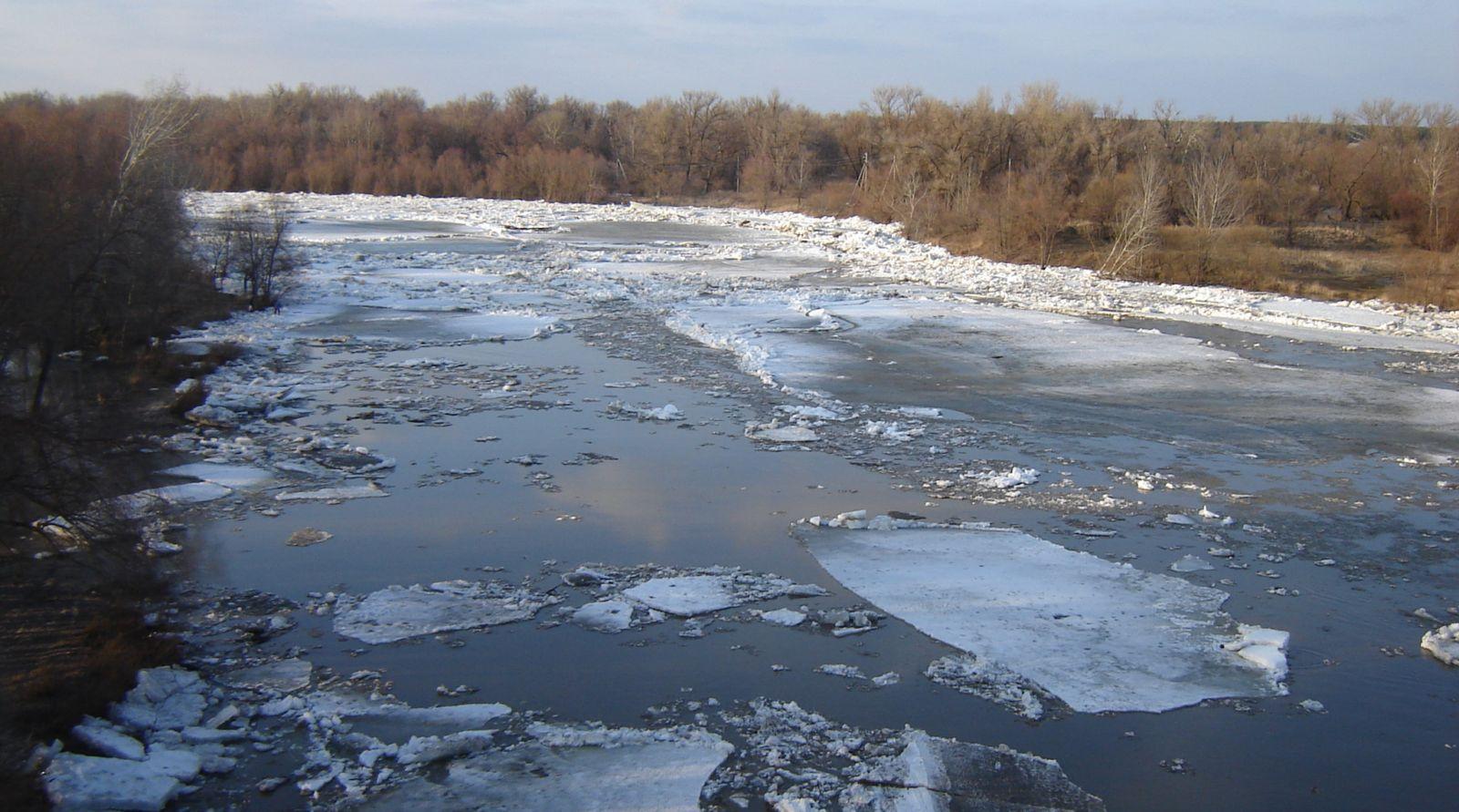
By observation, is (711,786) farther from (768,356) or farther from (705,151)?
(705,151)

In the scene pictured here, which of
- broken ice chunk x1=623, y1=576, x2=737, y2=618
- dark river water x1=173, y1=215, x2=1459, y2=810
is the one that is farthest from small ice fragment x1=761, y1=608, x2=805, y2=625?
broken ice chunk x1=623, y1=576, x2=737, y2=618

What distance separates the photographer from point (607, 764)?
5469 millimetres

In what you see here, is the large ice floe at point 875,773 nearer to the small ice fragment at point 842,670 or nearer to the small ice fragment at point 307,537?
the small ice fragment at point 842,670

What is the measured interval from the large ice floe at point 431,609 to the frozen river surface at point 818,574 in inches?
1.2

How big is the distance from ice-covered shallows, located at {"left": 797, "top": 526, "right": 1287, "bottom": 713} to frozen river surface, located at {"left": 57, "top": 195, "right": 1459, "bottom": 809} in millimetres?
36

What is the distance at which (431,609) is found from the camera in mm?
7266

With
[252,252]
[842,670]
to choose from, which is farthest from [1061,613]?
[252,252]

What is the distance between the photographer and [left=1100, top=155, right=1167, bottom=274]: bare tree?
2906cm

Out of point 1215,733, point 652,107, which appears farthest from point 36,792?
point 652,107

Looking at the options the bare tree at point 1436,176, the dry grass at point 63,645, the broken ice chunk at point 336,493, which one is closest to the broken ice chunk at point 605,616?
the dry grass at point 63,645

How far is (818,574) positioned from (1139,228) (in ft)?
79.5

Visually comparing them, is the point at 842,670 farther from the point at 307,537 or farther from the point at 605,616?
the point at 307,537

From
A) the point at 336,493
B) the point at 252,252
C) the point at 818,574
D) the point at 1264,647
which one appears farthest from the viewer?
the point at 252,252

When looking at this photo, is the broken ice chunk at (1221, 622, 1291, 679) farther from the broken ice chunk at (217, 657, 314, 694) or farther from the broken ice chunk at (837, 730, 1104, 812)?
the broken ice chunk at (217, 657, 314, 694)
